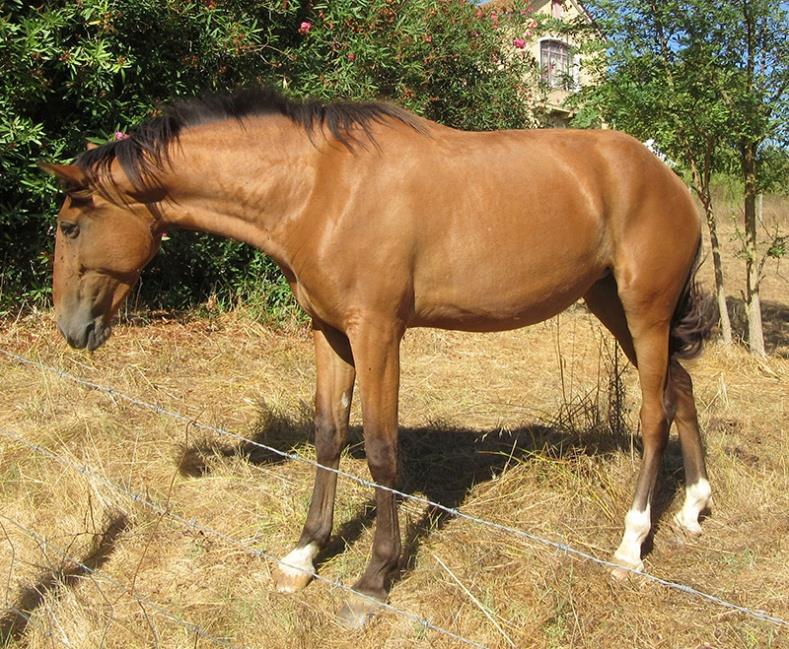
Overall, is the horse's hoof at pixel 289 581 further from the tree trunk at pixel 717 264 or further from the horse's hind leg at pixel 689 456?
the tree trunk at pixel 717 264

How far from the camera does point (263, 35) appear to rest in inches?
269

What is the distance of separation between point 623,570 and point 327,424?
1.50 m

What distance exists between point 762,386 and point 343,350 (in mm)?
4446

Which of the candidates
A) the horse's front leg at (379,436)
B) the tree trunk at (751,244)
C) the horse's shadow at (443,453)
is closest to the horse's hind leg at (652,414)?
the horse's shadow at (443,453)

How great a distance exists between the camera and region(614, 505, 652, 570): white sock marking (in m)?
3.33

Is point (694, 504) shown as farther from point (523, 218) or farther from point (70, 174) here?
point (70, 174)

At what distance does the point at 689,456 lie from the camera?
383cm

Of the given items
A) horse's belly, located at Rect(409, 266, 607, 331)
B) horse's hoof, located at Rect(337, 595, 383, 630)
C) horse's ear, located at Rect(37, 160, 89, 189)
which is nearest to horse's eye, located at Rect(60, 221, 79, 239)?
horse's ear, located at Rect(37, 160, 89, 189)

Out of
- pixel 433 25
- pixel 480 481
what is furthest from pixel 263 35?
pixel 480 481

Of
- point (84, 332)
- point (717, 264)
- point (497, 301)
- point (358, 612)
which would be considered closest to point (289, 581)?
point (358, 612)

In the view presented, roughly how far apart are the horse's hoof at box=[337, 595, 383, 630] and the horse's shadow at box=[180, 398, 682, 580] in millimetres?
523

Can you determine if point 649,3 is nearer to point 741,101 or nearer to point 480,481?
point 741,101

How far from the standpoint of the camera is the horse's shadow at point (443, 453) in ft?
12.2

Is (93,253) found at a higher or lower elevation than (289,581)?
higher
